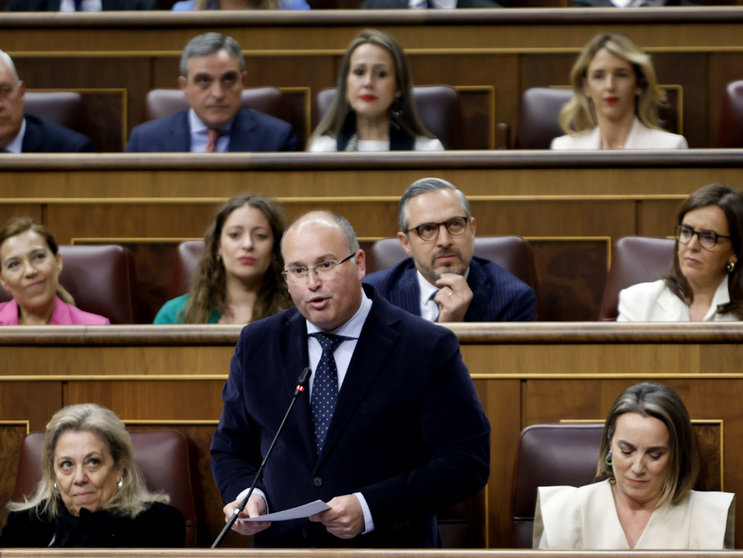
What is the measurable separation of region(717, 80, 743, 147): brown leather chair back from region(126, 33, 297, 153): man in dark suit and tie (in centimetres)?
66

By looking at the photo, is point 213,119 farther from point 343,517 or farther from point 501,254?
point 343,517

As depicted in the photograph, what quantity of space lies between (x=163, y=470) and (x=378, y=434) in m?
0.34

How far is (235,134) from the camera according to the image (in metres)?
1.88

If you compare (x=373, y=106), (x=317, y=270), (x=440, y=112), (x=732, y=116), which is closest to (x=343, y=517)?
(x=317, y=270)

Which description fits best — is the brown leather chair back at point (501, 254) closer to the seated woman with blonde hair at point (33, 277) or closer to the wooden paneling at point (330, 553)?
the seated woman with blonde hair at point (33, 277)

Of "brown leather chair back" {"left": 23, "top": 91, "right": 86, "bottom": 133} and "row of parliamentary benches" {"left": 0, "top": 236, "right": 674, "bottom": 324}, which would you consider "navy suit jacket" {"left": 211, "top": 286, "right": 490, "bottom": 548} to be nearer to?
"row of parliamentary benches" {"left": 0, "top": 236, "right": 674, "bottom": 324}

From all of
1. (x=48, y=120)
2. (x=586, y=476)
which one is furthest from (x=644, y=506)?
(x=48, y=120)

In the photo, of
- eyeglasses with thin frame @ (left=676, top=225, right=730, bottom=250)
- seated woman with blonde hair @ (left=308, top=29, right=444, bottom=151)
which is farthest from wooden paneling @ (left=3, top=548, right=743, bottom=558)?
seated woman with blonde hair @ (left=308, top=29, right=444, bottom=151)

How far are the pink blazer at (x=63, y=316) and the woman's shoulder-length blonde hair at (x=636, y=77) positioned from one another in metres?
0.77

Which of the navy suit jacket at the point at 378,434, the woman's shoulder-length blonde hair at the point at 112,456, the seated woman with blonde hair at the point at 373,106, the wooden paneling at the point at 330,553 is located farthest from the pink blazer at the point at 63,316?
the wooden paneling at the point at 330,553

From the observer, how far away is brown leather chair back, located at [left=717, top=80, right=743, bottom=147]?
75.1 inches

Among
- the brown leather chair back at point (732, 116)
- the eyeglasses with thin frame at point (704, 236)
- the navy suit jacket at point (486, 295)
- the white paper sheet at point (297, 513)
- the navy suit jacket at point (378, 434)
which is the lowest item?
the white paper sheet at point (297, 513)

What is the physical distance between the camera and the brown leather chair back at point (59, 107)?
199cm

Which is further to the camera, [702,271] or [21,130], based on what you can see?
[21,130]
